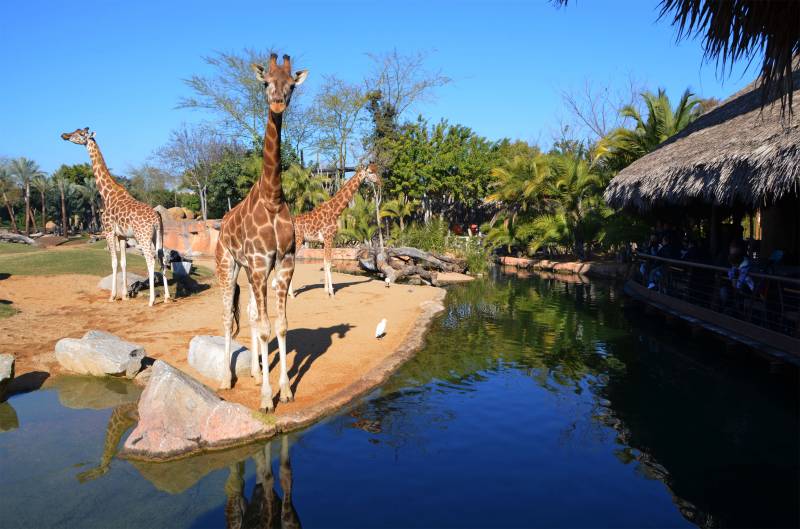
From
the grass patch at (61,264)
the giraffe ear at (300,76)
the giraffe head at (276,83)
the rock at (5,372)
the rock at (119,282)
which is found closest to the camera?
the giraffe head at (276,83)

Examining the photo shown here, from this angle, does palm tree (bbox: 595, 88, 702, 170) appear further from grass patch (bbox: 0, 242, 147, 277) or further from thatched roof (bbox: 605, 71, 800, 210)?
grass patch (bbox: 0, 242, 147, 277)

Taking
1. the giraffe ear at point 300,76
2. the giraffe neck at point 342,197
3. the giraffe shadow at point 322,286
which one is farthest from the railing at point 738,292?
the giraffe shadow at point 322,286

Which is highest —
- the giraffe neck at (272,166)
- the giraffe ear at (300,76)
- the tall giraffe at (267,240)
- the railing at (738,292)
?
the giraffe ear at (300,76)

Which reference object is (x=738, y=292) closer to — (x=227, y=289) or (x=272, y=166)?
(x=272, y=166)

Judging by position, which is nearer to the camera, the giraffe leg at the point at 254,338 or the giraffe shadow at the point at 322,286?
the giraffe leg at the point at 254,338

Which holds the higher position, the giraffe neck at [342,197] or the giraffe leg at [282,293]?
the giraffe neck at [342,197]

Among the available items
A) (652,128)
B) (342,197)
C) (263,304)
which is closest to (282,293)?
(263,304)

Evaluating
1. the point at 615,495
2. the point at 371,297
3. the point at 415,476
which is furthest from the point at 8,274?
the point at 615,495

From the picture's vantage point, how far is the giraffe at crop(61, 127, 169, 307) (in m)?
12.4

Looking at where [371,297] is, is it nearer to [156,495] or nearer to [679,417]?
[679,417]

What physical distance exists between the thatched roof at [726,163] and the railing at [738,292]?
1.37 meters

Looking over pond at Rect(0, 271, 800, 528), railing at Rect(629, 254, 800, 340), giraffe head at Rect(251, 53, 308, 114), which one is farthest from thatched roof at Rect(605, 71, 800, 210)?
giraffe head at Rect(251, 53, 308, 114)

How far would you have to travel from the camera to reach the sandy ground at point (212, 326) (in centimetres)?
809

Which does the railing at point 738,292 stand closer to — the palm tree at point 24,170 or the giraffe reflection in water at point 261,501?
the giraffe reflection in water at point 261,501
